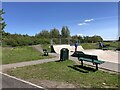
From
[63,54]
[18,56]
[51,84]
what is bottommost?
[51,84]

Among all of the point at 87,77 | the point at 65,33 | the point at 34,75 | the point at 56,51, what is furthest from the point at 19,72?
the point at 65,33

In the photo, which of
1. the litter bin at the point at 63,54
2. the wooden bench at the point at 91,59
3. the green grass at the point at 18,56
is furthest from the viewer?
the green grass at the point at 18,56

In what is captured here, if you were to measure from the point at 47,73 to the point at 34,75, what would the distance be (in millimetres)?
774

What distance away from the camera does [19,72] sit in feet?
37.4

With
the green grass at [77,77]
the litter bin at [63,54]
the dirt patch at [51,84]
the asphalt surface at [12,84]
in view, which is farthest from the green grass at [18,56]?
the dirt patch at [51,84]

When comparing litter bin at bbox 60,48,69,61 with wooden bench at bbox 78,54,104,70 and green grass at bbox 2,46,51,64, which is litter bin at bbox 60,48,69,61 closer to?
wooden bench at bbox 78,54,104,70

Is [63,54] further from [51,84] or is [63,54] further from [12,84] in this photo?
[12,84]

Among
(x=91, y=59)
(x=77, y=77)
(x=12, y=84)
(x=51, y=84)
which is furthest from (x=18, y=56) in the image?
(x=51, y=84)

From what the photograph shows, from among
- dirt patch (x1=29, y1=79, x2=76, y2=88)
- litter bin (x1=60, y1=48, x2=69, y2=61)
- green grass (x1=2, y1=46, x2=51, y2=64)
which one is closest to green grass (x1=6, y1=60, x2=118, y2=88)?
dirt patch (x1=29, y1=79, x2=76, y2=88)

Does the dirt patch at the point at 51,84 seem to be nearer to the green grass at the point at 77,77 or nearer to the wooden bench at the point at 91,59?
the green grass at the point at 77,77

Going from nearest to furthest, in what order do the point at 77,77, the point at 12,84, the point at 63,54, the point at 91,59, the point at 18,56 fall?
the point at 12,84
the point at 77,77
the point at 91,59
the point at 63,54
the point at 18,56

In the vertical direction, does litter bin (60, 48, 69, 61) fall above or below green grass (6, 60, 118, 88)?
above

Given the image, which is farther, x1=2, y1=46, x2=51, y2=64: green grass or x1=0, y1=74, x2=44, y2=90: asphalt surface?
x1=2, y1=46, x2=51, y2=64: green grass

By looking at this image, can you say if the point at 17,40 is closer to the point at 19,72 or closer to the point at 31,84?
the point at 19,72
